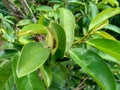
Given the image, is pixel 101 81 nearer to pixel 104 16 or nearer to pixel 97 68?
pixel 97 68

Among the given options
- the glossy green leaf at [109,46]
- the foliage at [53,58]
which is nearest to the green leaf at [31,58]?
the foliage at [53,58]

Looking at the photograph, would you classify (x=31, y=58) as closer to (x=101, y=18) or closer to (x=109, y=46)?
(x=109, y=46)

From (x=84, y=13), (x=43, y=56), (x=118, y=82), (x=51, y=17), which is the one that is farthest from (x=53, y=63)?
(x=84, y=13)

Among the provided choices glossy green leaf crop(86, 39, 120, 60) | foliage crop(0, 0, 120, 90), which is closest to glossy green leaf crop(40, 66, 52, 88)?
foliage crop(0, 0, 120, 90)

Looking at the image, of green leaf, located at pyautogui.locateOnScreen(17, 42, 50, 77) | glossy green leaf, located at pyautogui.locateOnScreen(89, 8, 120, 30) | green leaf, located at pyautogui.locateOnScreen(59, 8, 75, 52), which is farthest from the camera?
glossy green leaf, located at pyautogui.locateOnScreen(89, 8, 120, 30)

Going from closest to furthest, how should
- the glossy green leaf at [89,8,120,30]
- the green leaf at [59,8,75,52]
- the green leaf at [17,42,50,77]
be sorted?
the green leaf at [17,42,50,77], the green leaf at [59,8,75,52], the glossy green leaf at [89,8,120,30]

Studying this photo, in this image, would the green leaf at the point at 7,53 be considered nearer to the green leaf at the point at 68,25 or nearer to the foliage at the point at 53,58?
the foliage at the point at 53,58

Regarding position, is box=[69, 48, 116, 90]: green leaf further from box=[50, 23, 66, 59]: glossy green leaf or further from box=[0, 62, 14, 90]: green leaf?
box=[0, 62, 14, 90]: green leaf
